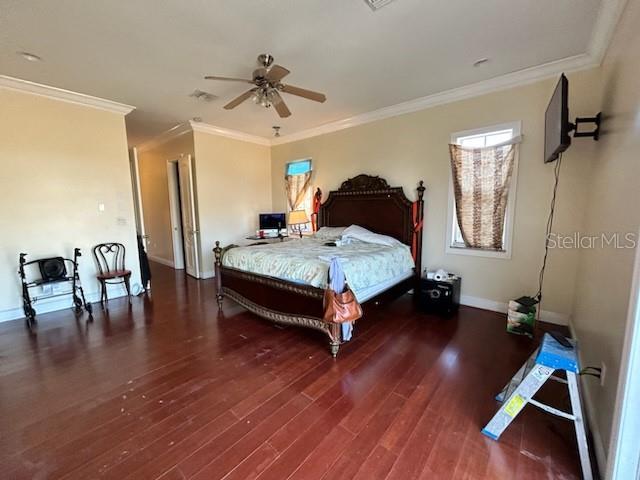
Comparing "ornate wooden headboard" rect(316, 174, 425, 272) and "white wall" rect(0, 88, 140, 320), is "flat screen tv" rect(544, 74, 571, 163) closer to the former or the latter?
"ornate wooden headboard" rect(316, 174, 425, 272)

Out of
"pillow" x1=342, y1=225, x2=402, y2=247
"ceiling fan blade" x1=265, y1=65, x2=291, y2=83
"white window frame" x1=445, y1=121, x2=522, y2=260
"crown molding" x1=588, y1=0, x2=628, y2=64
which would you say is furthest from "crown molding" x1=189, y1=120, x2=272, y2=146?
"crown molding" x1=588, y1=0, x2=628, y2=64

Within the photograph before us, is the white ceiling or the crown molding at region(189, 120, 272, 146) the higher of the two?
the white ceiling

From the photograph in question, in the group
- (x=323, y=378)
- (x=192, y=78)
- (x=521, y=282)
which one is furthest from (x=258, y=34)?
(x=521, y=282)

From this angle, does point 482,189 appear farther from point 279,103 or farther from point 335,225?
point 279,103

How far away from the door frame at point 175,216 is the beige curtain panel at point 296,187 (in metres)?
2.28

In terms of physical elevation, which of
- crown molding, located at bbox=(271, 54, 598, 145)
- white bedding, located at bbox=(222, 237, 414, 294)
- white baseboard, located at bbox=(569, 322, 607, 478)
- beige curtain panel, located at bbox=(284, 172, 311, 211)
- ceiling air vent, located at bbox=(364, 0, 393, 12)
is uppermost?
ceiling air vent, located at bbox=(364, 0, 393, 12)

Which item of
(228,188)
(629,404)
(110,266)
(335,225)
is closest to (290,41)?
(335,225)

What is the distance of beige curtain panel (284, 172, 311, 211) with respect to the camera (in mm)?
5253

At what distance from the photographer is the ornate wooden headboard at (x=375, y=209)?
153 inches

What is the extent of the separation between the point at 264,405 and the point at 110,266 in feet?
11.8

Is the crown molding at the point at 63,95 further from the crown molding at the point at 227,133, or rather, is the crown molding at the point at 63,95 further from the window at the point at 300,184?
the window at the point at 300,184

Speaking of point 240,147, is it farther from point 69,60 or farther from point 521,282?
point 521,282

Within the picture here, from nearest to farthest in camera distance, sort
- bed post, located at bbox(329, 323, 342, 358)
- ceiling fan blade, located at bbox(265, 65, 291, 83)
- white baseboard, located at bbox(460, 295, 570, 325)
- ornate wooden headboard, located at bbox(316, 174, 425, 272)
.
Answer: ceiling fan blade, located at bbox(265, 65, 291, 83) < bed post, located at bbox(329, 323, 342, 358) < white baseboard, located at bbox(460, 295, 570, 325) < ornate wooden headboard, located at bbox(316, 174, 425, 272)

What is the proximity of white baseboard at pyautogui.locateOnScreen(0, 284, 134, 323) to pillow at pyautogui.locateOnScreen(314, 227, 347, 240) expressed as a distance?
296cm
